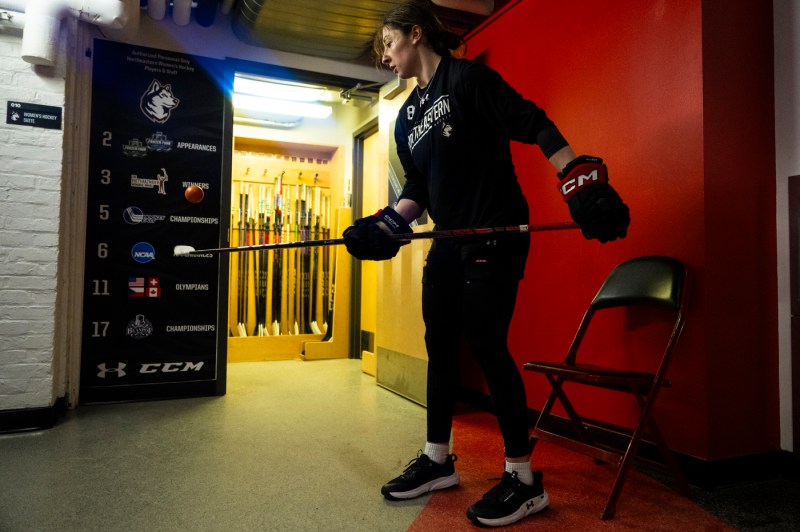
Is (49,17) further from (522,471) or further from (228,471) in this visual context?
(522,471)

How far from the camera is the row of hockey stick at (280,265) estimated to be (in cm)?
485

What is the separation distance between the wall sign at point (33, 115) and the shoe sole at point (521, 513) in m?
2.62

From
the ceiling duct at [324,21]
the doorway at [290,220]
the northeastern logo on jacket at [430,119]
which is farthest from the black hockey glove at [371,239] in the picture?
the doorway at [290,220]

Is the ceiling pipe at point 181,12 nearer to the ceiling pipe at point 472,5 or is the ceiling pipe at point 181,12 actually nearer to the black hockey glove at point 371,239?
the ceiling pipe at point 472,5

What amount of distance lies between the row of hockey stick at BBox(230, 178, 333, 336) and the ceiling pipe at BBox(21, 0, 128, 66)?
7.71ft

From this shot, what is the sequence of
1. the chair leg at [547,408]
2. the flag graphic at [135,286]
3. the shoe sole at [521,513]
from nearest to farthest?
the shoe sole at [521,513] < the chair leg at [547,408] < the flag graphic at [135,286]

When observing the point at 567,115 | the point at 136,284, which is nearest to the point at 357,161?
the point at 136,284

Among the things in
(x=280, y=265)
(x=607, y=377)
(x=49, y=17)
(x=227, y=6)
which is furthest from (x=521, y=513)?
(x=280, y=265)

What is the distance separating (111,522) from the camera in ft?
4.95

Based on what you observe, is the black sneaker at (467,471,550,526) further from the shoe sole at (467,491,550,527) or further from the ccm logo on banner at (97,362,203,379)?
the ccm logo on banner at (97,362,203,379)

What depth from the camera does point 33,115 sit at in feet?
8.36

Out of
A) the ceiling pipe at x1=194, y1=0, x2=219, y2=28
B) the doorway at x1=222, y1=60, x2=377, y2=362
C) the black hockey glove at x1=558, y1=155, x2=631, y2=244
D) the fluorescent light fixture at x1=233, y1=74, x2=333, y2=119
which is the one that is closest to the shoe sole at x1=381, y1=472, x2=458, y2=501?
the black hockey glove at x1=558, y1=155, x2=631, y2=244

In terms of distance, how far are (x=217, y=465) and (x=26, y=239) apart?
1.50m

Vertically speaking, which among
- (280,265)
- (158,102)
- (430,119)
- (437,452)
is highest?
(158,102)
